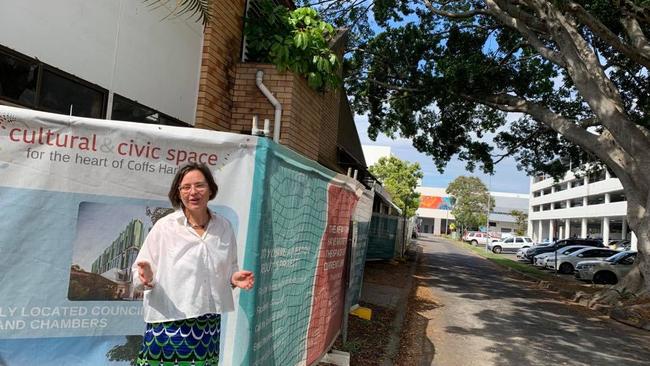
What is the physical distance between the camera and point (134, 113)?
5551 mm

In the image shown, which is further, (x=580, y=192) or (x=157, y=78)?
(x=580, y=192)

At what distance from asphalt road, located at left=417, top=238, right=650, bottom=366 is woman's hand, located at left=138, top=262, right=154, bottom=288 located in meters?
5.16

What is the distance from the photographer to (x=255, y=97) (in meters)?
7.20

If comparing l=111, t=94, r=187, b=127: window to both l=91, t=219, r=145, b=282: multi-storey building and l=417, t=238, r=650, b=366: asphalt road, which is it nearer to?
l=91, t=219, r=145, b=282: multi-storey building

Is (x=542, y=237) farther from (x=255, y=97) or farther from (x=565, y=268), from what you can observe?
(x=255, y=97)

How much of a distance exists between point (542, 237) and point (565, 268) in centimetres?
7733

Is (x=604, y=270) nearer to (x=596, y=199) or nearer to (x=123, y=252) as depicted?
(x=123, y=252)

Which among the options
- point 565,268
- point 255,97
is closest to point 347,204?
point 255,97

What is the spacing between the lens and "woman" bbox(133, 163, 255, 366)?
2.55 metres

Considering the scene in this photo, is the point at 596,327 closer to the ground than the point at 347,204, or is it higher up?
closer to the ground

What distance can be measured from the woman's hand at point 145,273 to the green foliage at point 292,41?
487 cm

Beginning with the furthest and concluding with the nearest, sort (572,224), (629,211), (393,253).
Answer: (572,224)
(393,253)
(629,211)

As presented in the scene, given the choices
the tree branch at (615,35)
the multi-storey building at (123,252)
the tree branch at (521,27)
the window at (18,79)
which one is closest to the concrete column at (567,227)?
the tree branch at (521,27)

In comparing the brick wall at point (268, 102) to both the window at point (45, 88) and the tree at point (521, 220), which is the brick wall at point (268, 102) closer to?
the window at point (45, 88)
